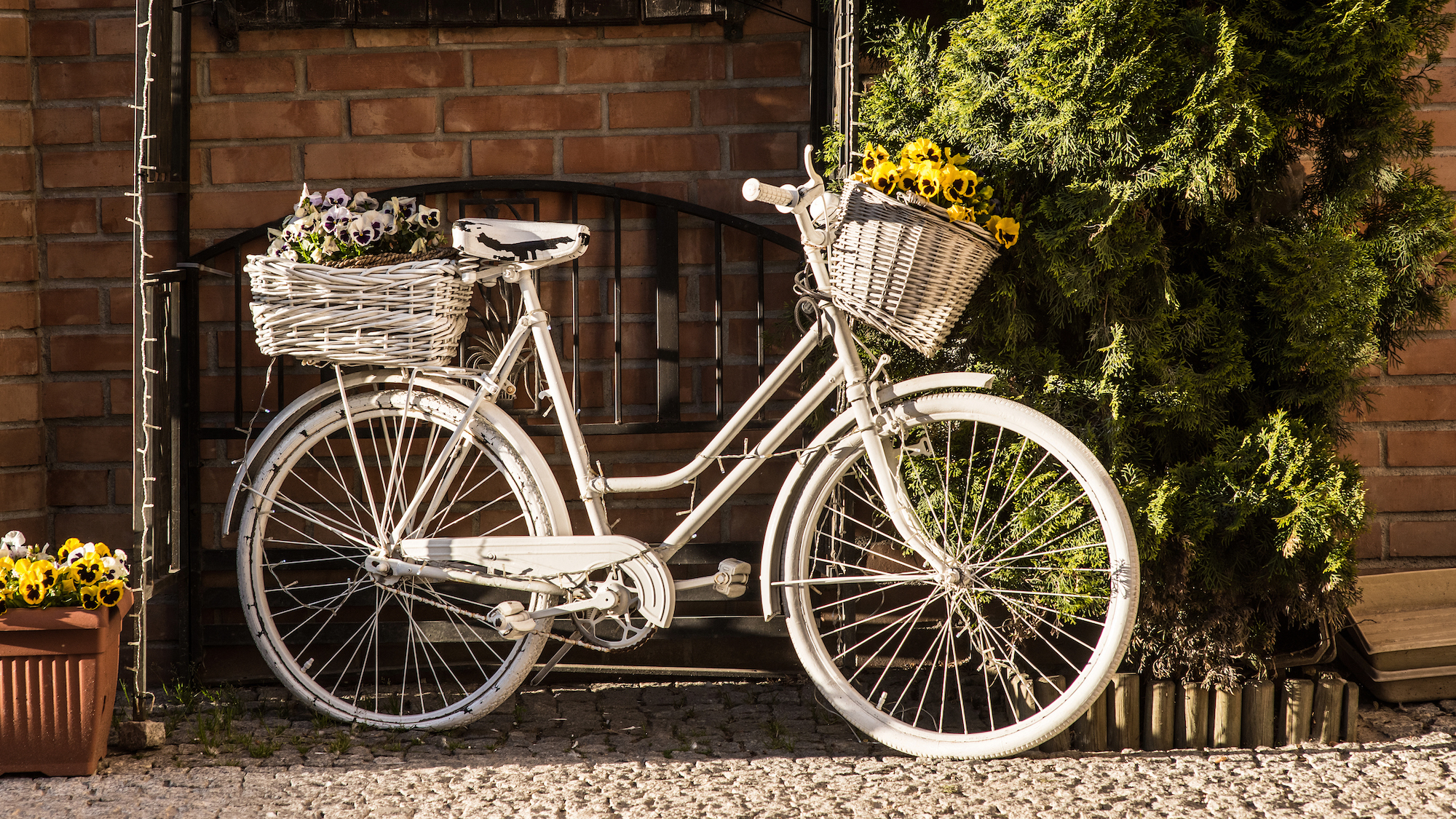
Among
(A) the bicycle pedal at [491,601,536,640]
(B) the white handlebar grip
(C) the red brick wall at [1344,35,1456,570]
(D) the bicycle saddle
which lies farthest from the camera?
(C) the red brick wall at [1344,35,1456,570]

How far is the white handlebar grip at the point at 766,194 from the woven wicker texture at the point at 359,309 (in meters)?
0.74

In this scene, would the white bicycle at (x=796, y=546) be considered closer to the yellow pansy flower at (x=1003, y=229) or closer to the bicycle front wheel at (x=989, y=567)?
the bicycle front wheel at (x=989, y=567)

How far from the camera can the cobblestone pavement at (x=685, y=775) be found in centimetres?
218

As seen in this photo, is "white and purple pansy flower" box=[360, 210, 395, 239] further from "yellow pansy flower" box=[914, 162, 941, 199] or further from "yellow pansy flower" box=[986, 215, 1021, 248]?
"yellow pansy flower" box=[986, 215, 1021, 248]

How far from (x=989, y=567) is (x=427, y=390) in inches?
55.9

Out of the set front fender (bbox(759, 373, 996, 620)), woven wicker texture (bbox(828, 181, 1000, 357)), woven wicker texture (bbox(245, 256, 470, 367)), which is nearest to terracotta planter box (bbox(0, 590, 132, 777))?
woven wicker texture (bbox(245, 256, 470, 367))

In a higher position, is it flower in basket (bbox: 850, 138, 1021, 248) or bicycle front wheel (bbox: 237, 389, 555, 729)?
flower in basket (bbox: 850, 138, 1021, 248)

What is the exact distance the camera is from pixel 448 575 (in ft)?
8.45

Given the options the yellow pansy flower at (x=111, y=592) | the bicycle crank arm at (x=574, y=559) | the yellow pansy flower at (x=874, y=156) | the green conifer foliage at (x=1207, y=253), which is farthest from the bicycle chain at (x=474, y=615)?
the yellow pansy flower at (x=874, y=156)

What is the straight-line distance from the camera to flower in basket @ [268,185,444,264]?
2473 millimetres

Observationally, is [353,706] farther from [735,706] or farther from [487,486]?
[735,706]

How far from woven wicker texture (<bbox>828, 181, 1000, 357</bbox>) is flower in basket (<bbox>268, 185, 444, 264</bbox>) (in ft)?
3.35

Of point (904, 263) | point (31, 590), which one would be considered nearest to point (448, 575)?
point (31, 590)

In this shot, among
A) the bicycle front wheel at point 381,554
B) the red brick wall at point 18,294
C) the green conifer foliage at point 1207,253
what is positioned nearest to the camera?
the green conifer foliage at point 1207,253
